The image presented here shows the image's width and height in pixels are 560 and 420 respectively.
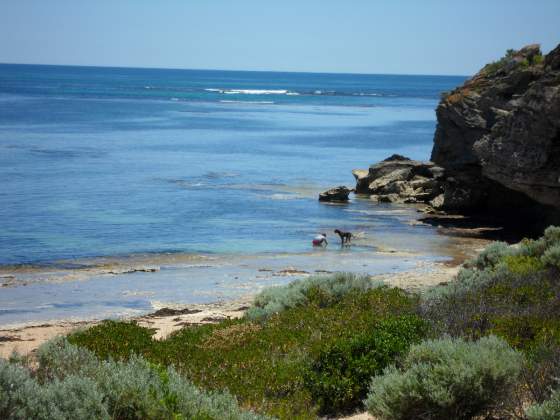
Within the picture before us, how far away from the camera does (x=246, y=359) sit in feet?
33.4

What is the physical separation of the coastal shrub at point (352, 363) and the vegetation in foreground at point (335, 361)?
2cm

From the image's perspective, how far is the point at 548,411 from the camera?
257 inches

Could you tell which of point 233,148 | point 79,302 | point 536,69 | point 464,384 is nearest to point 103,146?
point 233,148

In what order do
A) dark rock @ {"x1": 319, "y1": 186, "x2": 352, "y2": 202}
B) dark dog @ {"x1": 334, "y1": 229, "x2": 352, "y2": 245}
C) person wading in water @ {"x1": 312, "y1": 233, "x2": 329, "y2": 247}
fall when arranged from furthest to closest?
dark rock @ {"x1": 319, "y1": 186, "x2": 352, "y2": 202}
dark dog @ {"x1": 334, "y1": 229, "x2": 352, "y2": 245}
person wading in water @ {"x1": 312, "y1": 233, "x2": 329, "y2": 247}

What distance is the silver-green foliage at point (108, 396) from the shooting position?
229 inches

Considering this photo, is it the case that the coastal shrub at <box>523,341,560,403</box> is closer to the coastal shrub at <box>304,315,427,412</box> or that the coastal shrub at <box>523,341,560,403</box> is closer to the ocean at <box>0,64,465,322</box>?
the coastal shrub at <box>304,315,427,412</box>

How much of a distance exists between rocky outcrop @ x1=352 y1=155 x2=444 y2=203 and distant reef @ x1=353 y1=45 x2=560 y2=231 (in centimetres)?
5

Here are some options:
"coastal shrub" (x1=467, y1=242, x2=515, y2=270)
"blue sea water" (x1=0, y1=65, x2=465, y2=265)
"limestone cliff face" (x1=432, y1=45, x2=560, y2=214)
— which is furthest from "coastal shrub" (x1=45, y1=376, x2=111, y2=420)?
"limestone cliff face" (x1=432, y1=45, x2=560, y2=214)

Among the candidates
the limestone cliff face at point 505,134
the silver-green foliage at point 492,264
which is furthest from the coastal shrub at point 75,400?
the limestone cliff face at point 505,134

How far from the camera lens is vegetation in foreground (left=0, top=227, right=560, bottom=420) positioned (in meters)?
6.47

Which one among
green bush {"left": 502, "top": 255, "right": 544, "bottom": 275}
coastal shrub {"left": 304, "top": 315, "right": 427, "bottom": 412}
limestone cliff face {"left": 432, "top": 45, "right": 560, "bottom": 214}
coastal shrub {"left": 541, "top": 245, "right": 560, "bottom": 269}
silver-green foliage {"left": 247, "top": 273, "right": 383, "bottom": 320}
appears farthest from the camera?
limestone cliff face {"left": 432, "top": 45, "right": 560, "bottom": 214}

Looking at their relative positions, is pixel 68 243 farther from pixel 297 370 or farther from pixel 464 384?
pixel 464 384

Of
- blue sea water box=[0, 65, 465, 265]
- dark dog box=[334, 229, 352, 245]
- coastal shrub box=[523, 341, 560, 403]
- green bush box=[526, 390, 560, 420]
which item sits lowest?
blue sea water box=[0, 65, 465, 265]

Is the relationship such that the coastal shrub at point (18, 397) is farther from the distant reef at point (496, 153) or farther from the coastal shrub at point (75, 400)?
the distant reef at point (496, 153)
